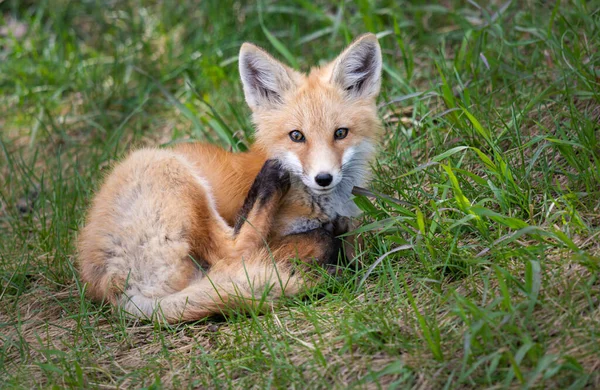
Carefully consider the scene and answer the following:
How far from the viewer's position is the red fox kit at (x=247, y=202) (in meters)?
2.84

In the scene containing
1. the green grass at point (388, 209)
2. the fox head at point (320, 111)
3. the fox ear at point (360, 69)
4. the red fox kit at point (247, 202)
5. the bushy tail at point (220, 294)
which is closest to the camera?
the green grass at point (388, 209)

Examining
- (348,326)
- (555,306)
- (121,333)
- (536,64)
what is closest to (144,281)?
(121,333)

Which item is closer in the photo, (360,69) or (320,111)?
(320,111)

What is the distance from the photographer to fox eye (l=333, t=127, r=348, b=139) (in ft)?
10.0

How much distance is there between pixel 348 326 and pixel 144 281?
101 centimetres

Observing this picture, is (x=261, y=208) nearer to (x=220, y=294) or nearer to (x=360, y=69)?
(x=220, y=294)

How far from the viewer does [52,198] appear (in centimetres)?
389

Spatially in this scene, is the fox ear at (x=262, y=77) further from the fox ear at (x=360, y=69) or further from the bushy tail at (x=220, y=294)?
the bushy tail at (x=220, y=294)

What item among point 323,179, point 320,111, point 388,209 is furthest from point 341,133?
point 388,209

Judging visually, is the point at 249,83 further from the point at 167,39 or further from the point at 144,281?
the point at 167,39

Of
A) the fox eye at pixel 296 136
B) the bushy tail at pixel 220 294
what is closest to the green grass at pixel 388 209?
the bushy tail at pixel 220 294

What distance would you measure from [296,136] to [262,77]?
0.44 meters

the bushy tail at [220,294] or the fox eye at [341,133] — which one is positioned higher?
the fox eye at [341,133]

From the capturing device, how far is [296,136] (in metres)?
3.07
